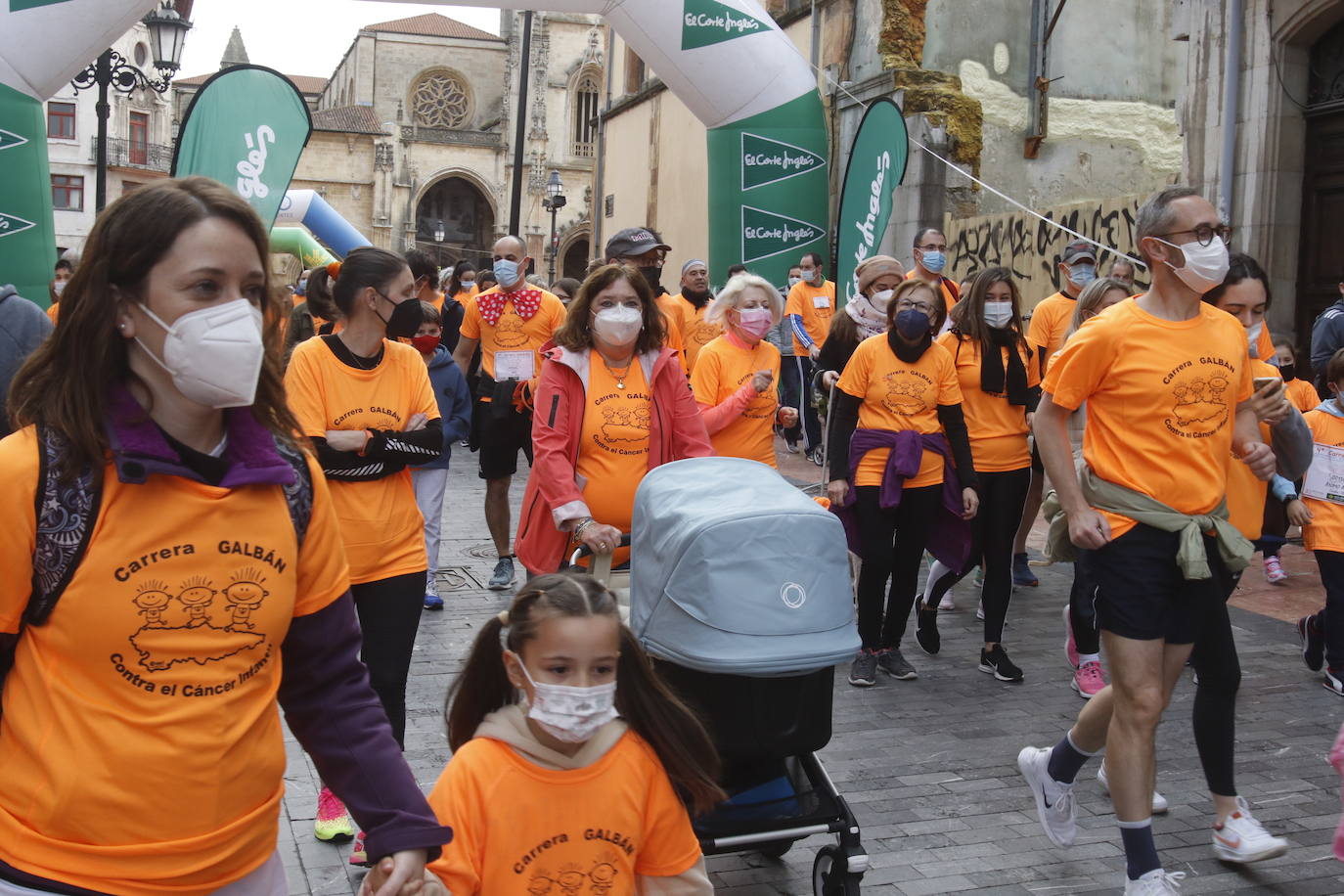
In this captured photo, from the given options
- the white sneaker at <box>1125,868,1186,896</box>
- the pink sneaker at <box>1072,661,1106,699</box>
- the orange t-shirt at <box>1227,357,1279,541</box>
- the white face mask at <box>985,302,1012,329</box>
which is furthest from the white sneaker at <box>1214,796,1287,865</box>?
the white face mask at <box>985,302,1012,329</box>

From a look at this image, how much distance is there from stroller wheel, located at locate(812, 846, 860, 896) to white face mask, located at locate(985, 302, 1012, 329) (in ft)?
12.6

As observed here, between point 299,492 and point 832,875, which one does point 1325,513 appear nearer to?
point 832,875

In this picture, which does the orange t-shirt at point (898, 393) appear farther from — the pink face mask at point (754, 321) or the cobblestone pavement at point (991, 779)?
the cobblestone pavement at point (991, 779)

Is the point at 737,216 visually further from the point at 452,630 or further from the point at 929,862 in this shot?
the point at 929,862

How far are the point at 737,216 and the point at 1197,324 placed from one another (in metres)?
7.89

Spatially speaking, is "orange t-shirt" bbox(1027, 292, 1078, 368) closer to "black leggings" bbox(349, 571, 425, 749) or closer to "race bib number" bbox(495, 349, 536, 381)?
"race bib number" bbox(495, 349, 536, 381)

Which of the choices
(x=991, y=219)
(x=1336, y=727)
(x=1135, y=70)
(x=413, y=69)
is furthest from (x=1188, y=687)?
(x=413, y=69)

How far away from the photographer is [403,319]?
186 inches

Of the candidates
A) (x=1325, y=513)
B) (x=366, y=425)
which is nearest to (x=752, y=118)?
(x=1325, y=513)

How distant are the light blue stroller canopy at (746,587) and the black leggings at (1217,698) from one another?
1390 mm

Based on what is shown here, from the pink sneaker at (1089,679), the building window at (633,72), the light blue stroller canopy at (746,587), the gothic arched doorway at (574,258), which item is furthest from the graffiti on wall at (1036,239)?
the gothic arched doorway at (574,258)

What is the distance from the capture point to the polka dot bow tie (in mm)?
9414

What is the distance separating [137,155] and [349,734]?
75097 millimetres

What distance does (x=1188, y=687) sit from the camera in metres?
6.93
